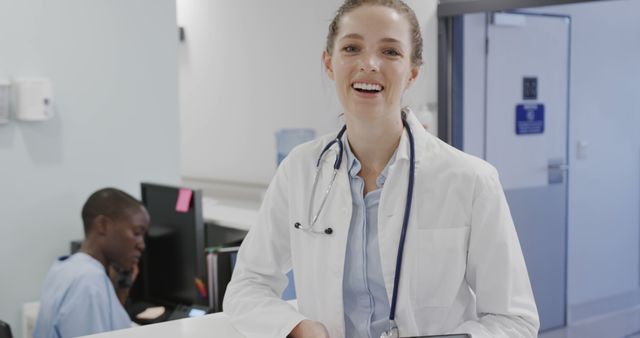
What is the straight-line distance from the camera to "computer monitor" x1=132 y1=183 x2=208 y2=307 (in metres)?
2.81

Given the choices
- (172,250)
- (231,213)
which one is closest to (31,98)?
(172,250)

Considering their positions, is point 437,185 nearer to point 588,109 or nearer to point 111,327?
point 111,327

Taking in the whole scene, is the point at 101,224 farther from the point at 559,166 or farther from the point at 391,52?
the point at 559,166

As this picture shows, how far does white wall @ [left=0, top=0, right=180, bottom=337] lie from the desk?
153 cm

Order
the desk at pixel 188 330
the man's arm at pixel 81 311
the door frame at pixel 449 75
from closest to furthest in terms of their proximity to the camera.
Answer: the desk at pixel 188 330 → the man's arm at pixel 81 311 → the door frame at pixel 449 75

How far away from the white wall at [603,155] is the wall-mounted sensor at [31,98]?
8.96 ft

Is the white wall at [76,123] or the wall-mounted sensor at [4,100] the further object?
the white wall at [76,123]

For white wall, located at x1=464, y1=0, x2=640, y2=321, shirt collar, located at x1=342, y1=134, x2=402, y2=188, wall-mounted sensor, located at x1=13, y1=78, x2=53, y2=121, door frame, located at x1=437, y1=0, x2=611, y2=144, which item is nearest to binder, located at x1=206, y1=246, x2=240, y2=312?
wall-mounted sensor, located at x1=13, y1=78, x2=53, y2=121

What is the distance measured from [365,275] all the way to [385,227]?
0.09m

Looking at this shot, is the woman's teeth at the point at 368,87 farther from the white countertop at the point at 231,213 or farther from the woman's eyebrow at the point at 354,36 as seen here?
the white countertop at the point at 231,213

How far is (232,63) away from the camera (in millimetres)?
4602

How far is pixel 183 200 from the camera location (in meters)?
2.82

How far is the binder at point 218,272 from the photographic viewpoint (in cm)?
251

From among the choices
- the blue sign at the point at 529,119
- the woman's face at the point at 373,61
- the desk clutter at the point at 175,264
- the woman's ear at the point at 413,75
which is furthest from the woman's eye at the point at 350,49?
the blue sign at the point at 529,119
